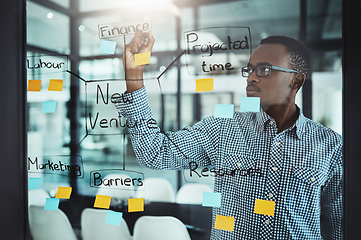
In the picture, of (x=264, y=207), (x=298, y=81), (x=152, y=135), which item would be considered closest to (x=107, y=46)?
(x=152, y=135)

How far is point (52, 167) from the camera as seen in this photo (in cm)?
148

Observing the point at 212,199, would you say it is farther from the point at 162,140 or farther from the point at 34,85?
the point at 34,85

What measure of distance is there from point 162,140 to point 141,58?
358 mm

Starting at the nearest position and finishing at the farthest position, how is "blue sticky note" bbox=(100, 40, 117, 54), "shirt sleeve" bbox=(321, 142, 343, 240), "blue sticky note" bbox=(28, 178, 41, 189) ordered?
"shirt sleeve" bbox=(321, 142, 343, 240), "blue sticky note" bbox=(100, 40, 117, 54), "blue sticky note" bbox=(28, 178, 41, 189)

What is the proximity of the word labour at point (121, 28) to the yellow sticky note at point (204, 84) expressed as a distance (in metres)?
0.32

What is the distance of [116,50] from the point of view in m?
1.36

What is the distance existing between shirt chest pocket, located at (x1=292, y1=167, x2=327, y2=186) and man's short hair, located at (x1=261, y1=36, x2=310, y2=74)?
1.17 feet

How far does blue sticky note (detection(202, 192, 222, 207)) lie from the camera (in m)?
1.23

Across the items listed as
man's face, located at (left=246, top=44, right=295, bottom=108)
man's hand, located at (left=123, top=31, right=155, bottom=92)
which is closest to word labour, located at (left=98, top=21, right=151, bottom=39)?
man's hand, located at (left=123, top=31, right=155, bottom=92)

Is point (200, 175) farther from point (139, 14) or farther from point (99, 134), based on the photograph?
point (139, 14)

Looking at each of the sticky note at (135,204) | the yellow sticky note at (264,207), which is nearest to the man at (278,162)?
the yellow sticky note at (264,207)

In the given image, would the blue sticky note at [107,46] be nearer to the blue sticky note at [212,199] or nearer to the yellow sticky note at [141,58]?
the yellow sticky note at [141,58]

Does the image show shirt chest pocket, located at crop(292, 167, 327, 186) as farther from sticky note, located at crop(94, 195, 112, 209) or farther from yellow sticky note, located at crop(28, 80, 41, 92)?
yellow sticky note, located at crop(28, 80, 41, 92)

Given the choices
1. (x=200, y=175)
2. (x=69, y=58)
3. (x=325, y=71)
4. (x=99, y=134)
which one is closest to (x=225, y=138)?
(x=200, y=175)
